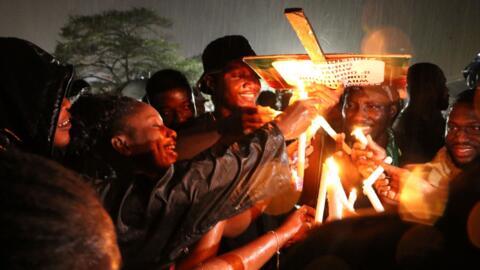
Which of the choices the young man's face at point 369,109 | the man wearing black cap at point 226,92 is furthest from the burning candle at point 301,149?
the young man's face at point 369,109

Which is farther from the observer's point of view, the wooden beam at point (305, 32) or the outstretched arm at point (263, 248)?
the outstretched arm at point (263, 248)

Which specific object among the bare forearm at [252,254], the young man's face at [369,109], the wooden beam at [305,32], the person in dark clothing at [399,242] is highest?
the wooden beam at [305,32]

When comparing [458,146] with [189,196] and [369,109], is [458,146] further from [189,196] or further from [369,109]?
[189,196]

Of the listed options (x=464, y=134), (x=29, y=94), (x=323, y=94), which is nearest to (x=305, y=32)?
(x=323, y=94)

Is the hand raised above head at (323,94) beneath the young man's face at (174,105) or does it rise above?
above

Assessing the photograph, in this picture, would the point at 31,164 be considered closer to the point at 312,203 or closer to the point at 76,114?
the point at 76,114

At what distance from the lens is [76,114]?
2.67 m

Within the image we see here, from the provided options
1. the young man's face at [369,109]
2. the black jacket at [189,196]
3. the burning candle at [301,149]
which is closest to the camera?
the black jacket at [189,196]

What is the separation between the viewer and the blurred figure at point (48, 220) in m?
0.74

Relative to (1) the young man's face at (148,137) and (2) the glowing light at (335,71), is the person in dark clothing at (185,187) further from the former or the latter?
(2) the glowing light at (335,71)

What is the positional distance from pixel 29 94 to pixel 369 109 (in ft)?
8.93

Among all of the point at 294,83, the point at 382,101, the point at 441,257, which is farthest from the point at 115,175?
the point at 382,101

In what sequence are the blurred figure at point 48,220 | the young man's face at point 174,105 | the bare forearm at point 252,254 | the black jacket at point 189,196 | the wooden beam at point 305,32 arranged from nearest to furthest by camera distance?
the blurred figure at point 48,220, the wooden beam at point 305,32, the black jacket at point 189,196, the bare forearm at point 252,254, the young man's face at point 174,105

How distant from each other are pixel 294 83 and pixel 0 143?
152 cm
